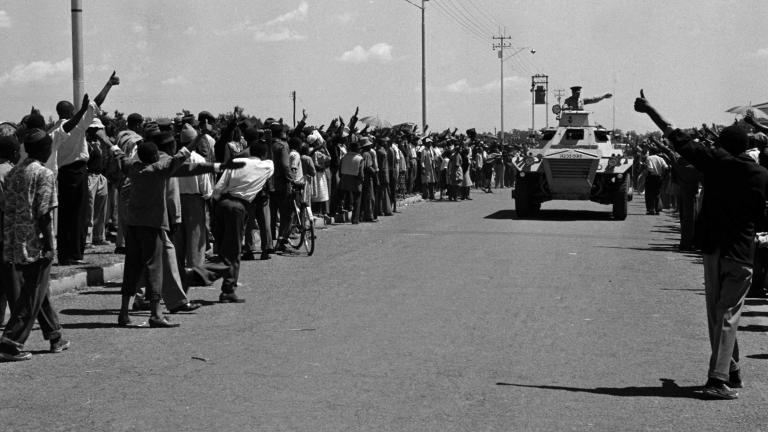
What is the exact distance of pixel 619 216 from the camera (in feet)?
84.4

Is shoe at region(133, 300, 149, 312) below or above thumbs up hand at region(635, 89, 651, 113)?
below

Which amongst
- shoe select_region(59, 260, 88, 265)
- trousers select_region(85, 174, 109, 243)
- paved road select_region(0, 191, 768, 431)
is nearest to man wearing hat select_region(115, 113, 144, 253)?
shoe select_region(59, 260, 88, 265)

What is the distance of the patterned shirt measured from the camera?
8359 mm

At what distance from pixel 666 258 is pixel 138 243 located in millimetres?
9225

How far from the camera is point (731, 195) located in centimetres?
745

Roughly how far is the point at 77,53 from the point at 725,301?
1018cm

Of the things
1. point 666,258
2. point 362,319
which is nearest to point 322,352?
point 362,319

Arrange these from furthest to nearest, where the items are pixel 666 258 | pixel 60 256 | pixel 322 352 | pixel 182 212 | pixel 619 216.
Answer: pixel 619 216
pixel 666 258
pixel 60 256
pixel 182 212
pixel 322 352

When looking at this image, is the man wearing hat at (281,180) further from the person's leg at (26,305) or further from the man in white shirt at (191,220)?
the person's leg at (26,305)

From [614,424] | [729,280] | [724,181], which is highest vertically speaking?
[724,181]

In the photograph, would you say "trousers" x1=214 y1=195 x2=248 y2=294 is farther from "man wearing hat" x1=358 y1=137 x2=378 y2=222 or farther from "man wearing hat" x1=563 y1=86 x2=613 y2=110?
"man wearing hat" x1=563 y1=86 x2=613 y2=110

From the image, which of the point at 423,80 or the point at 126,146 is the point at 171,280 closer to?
the point at 126,146

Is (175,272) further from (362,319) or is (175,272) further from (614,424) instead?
(614,424)

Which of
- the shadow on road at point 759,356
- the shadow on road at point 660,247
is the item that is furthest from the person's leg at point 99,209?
the shadow on road at point 759,356
